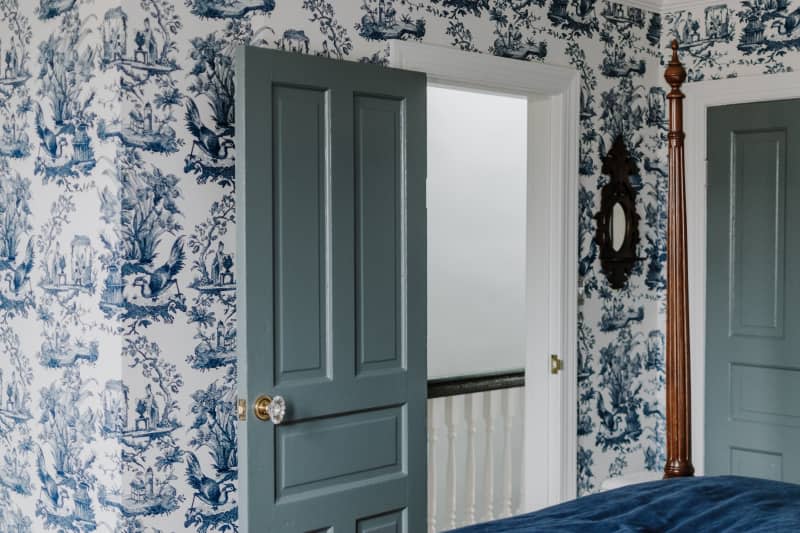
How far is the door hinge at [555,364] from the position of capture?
434 cm

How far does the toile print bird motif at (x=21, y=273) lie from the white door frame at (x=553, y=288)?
2.24 metres

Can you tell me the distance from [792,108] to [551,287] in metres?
1.41

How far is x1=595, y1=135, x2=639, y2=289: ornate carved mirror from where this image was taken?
4.59 metres

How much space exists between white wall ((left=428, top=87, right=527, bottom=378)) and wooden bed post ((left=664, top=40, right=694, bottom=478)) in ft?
8.14

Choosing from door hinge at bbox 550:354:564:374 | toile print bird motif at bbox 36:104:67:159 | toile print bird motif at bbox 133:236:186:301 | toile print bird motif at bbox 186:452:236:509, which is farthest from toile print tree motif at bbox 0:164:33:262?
door hinge at bbox 550:354:564:374

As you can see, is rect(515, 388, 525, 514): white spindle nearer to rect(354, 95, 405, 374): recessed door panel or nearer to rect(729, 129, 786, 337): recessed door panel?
rect(729, 129, 786, 337): recessed door panel

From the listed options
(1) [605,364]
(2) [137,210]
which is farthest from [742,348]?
(2) [137,210]

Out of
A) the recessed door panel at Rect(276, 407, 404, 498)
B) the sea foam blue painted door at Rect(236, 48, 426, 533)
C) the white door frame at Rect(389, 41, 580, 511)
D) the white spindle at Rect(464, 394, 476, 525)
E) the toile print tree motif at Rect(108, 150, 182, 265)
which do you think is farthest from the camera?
the white spindle at Rect(464, 394, 476, 525)

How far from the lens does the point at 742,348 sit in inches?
178

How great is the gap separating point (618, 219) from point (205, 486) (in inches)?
99.9

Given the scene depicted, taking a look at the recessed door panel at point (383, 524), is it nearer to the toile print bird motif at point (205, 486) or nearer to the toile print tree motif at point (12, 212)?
the toile print bird motif at point (205, 486)

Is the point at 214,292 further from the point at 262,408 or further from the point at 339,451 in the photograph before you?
the point at 339,451

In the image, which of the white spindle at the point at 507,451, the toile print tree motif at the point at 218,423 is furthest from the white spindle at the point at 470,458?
the toile print tree motif at the point at 218,423

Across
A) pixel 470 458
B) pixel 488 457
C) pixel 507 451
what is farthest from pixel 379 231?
pixel 507 451
